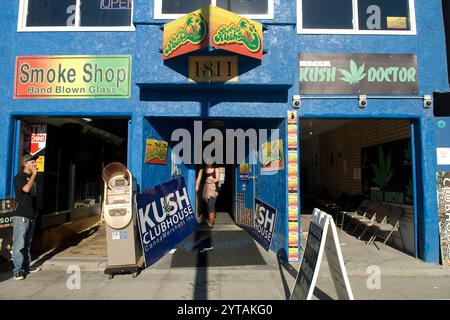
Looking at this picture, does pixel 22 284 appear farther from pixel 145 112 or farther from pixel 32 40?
pixel 32 40

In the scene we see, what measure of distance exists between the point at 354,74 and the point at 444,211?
Answer: 3074 millimetres

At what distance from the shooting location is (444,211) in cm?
601

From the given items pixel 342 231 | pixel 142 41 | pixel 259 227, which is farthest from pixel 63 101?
pixel 342 231

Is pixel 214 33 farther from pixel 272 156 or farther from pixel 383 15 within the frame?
pixel 383 15

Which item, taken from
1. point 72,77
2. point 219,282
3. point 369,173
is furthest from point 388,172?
point 72,77

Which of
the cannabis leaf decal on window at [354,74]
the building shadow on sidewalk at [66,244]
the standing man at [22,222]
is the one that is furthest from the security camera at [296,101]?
the building shadow on sidewalk at [66,244]

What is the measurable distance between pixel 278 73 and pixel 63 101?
164 inches

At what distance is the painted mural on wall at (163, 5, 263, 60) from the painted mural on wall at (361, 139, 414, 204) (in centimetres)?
392

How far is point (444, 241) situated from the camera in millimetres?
5922

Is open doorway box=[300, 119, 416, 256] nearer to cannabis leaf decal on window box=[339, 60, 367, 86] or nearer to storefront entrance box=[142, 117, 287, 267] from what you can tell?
cannabis leaf decal on window box=[339, 60, 367, 86]

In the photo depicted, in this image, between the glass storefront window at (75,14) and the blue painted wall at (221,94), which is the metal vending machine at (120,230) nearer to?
the blue painted wall at (221,94)

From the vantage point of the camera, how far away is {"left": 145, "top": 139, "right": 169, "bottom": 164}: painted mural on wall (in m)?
6.49

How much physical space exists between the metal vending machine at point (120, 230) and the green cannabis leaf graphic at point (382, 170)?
19.2ft

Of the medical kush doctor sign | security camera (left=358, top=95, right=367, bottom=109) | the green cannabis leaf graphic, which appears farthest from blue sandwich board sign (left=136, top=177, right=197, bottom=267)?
the green cannabis leaf graphic
